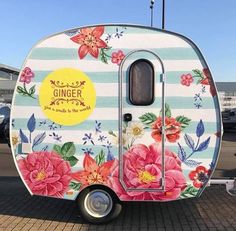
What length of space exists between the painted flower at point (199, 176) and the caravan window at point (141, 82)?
109 centimetres

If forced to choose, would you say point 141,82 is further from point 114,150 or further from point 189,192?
point 189,192

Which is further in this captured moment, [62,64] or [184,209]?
[184,209]

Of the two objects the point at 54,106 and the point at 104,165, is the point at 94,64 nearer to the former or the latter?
the point at 54,106

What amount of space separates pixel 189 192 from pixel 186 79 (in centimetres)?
151

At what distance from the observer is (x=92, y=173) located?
20.5 ft

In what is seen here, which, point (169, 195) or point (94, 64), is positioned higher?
point (94, 64)

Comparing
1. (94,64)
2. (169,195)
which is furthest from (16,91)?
(169,195)

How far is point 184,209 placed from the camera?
7.14m

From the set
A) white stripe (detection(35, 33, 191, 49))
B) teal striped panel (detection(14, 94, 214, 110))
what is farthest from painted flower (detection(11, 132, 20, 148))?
white stripe (detection(35, 33, 191, 49))

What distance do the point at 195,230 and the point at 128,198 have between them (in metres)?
0.98

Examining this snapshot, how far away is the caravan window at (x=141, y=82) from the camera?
20.1 ft

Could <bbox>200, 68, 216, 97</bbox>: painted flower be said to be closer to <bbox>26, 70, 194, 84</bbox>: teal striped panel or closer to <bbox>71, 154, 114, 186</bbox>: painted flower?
<bbox>26, 70, 194, 84</bbox>: teal striped panel

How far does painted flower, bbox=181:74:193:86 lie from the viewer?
20.1 feet

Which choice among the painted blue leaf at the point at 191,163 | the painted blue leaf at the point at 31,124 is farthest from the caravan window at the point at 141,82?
the painted blue leaf at the point at 31,124
